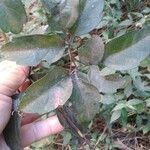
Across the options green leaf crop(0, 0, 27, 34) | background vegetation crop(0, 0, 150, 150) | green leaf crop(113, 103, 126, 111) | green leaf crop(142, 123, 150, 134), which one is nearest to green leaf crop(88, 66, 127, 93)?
background vegetation crop(0, 0, 150, 150)

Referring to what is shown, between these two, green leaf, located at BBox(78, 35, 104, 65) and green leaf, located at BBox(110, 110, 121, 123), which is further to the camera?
green leaf, located at BBox(110, 110, 121, 123)

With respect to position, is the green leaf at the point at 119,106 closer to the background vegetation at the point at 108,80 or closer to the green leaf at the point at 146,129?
the background vegetation at the point at 108,80

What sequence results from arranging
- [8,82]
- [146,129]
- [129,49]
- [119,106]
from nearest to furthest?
[129,49] → [8,82] → [119,106] → [146,129]

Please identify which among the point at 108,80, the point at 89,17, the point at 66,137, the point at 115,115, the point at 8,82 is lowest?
the point at 66,137

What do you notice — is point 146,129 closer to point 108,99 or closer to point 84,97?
point 108,99

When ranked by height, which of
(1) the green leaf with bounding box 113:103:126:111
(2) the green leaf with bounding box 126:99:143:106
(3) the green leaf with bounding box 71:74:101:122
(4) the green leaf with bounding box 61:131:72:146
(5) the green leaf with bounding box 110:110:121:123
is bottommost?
(4) the green leaf with bounding box 61:131:72:146

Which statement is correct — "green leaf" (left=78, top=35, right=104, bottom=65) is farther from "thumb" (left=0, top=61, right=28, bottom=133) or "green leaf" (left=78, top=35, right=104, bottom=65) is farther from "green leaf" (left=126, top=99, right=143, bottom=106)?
"green leaf" (left=126, top=99, right=143, bottom=106)

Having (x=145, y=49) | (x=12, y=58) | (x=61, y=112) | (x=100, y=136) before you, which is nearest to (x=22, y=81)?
(x=61, y=112)

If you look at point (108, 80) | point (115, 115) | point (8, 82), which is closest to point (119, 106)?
point (115, 115)
